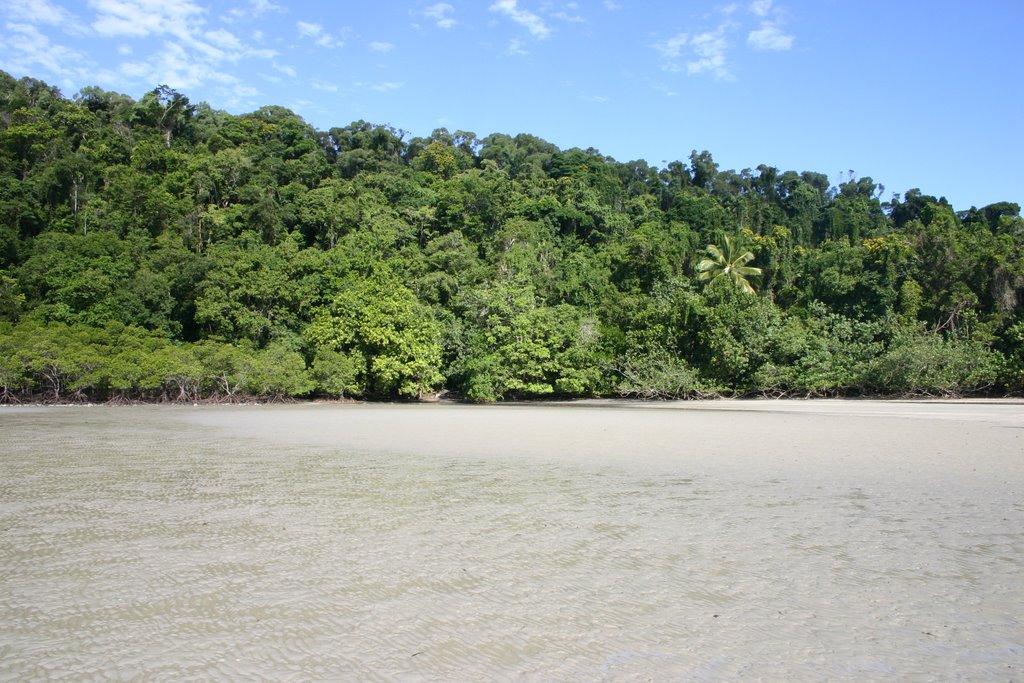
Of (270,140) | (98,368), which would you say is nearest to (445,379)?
(98,368)

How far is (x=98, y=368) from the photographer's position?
3177 cm

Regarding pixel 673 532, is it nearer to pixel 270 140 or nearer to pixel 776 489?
pixel 776 489

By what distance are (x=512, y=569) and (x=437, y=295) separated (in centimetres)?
3766

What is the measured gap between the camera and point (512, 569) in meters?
5.39

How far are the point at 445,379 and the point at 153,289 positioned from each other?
17.2 m

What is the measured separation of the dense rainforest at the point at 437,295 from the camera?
110ft

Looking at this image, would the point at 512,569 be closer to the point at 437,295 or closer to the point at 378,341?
the point at 378,341

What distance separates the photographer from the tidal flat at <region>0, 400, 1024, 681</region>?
12.4 ft

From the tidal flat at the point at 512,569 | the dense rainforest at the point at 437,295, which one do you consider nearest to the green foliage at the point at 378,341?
the dense rainforest at the point at 437,295

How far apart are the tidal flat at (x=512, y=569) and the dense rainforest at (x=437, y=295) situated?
2356cm

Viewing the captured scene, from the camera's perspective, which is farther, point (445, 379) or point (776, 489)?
point (445, 379)

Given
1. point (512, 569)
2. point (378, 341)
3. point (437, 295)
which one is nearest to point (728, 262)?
point (437, 295)

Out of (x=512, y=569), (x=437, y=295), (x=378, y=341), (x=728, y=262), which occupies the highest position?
(x=728, y=262)

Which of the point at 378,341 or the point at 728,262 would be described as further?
the point at 728,262
